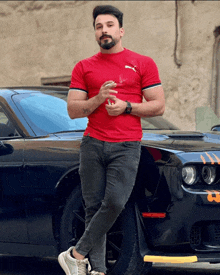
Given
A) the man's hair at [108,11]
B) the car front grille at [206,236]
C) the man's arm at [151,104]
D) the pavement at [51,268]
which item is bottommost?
the pavement at [51,268]

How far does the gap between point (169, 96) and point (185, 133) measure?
27.3ft

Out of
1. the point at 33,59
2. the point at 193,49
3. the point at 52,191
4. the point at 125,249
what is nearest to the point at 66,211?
the point at 52,191

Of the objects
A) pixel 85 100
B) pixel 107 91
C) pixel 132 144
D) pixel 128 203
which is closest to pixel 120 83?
pixel 107 91

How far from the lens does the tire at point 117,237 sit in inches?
161

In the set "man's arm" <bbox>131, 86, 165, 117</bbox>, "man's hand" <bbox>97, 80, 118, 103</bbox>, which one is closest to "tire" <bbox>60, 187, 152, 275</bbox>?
"man's arm" <bbox>131, 86, 165, 117</bbox>

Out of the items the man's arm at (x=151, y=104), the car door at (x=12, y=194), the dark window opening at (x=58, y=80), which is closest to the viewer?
the man's arm at (x=151, y=104)

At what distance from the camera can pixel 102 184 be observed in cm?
396

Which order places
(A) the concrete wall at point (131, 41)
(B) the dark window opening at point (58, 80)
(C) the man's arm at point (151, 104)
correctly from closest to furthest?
(C) the man's arm at point (151, 104) → (A) the concrete wall at point (131, 41) → (B) the dark window opening at point (58, 80)

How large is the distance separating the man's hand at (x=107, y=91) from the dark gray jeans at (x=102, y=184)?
1.00 feet

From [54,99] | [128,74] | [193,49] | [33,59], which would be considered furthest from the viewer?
[33,59]

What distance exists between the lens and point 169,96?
12.9 meters

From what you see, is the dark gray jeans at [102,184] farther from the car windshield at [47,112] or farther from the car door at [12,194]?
the car windshield at [47,112]

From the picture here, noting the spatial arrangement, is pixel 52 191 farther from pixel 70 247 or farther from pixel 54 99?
pixel 54 99

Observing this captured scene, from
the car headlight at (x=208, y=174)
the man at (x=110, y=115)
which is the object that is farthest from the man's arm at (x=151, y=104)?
the car headlight at (x=208, y=174)
